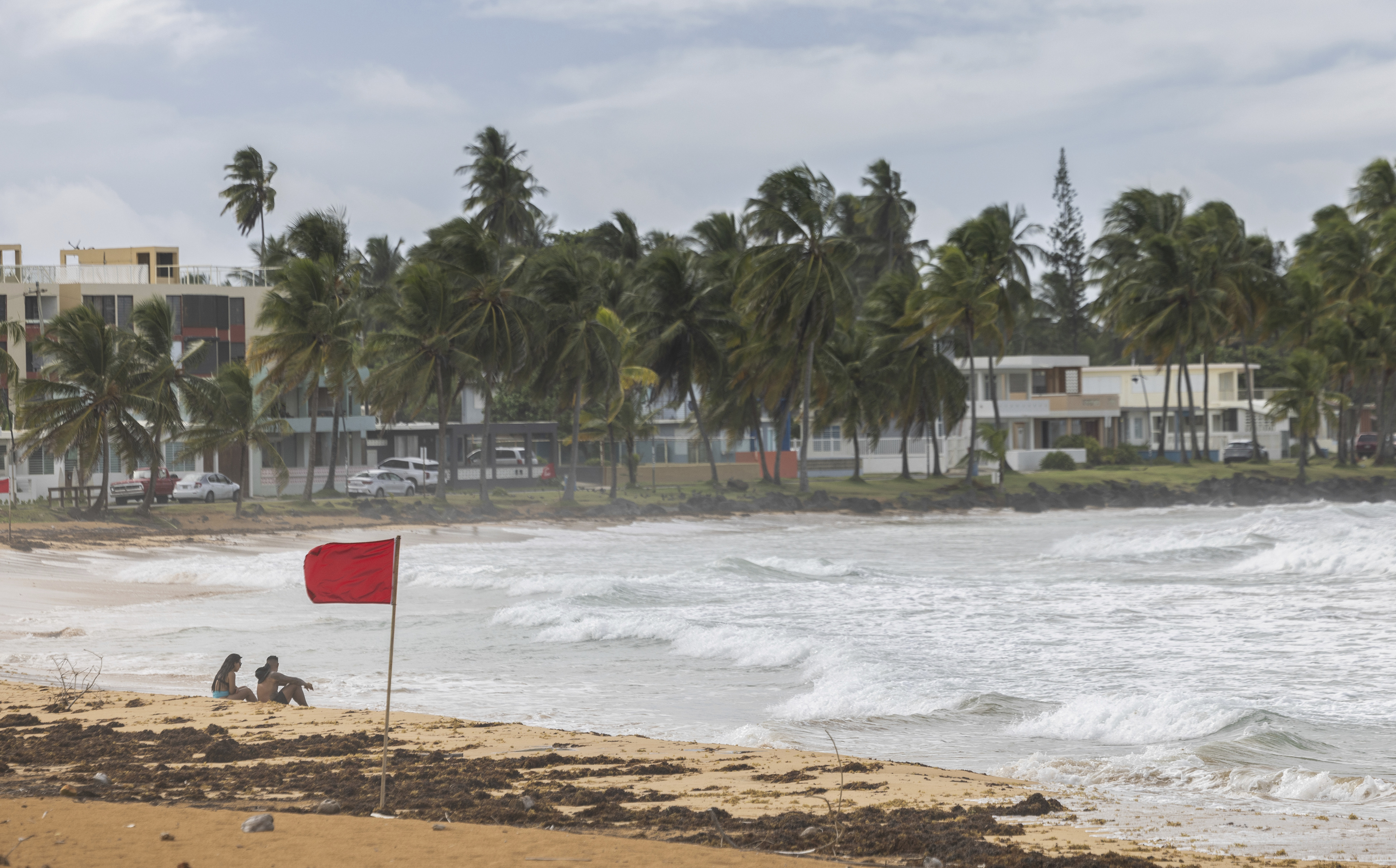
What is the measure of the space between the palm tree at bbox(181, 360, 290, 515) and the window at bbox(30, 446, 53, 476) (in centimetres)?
843

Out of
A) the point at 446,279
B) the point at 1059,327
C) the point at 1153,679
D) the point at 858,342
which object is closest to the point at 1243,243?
the point at 858,342

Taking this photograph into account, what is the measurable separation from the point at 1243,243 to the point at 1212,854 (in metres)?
55.6

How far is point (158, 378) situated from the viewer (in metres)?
34.4

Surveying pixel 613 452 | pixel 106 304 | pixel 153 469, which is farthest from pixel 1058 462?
pixel 106 304

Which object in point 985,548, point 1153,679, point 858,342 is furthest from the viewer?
point 858,342

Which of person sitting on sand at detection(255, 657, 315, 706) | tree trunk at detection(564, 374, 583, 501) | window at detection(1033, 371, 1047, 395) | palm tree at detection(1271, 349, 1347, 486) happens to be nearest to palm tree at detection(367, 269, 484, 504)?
tree trunk at detection(564, 374, 583, 501)

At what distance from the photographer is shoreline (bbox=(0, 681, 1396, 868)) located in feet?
21.1

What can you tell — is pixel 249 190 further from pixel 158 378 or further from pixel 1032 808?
pixel 1032 808

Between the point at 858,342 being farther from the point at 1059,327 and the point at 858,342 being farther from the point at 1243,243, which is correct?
the point at 1059,327

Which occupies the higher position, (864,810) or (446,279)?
(446,279)

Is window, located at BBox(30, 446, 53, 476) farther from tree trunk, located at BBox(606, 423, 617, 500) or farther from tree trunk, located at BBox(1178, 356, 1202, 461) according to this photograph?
tree trunk, located at BBox(1178, 356, 1202, 461)

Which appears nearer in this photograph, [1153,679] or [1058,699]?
[1058,699]

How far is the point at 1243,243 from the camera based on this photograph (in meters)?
56.4

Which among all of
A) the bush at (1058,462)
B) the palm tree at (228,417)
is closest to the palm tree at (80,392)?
the palm tree at (228,417)
